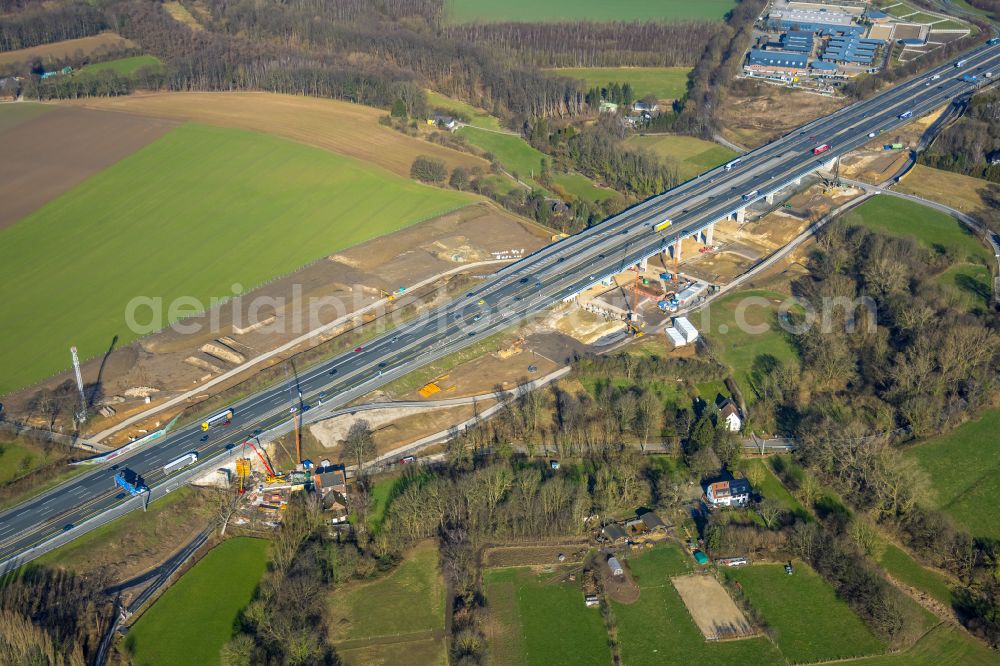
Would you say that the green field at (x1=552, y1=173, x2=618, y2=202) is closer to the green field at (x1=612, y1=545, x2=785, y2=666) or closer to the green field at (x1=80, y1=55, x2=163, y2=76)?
the green field at (x1=612, y1=545, x2=785, y2=666)

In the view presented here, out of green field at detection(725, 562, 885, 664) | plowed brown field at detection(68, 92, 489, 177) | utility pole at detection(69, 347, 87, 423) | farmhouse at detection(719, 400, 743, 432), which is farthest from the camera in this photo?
plowed brown field at detection(68, 92, 489, 177)

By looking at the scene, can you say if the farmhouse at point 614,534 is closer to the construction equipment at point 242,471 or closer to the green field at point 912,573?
the green field at point 912,573

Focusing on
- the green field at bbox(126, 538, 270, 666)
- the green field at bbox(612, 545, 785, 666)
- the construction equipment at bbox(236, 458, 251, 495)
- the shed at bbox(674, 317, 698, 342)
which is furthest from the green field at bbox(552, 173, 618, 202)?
the green field at bbox(126, 538, 270, 666)

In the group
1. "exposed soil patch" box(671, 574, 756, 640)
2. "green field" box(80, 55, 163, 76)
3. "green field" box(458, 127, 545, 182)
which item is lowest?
"exposed soil patch" box(671, 574, 756, 640)

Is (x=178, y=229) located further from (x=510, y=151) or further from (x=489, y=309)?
(x=510, y=151)

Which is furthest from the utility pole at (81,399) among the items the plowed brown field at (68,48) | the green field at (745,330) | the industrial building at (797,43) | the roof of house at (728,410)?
the industrial building at (797,43)

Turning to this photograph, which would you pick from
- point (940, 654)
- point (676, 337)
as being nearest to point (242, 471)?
point (676, 337)
